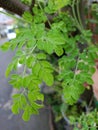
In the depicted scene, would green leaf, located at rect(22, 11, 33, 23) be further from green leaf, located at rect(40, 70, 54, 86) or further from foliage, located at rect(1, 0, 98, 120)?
green leaf, located at rect(40, 70, 54, 86)

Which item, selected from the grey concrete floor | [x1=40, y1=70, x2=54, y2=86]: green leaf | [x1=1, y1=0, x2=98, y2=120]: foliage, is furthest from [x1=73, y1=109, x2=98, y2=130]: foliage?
the grey concrete floor

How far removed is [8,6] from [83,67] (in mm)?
355

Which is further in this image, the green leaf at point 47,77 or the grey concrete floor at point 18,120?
the grey concrete floor at point 18,120

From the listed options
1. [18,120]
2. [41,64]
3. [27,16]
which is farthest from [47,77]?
[18,120]

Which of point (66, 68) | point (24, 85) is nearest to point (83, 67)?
point (66, 68)

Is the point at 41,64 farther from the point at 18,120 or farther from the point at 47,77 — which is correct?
the point at 18,120

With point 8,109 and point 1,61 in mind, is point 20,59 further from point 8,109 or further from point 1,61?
point 1,61

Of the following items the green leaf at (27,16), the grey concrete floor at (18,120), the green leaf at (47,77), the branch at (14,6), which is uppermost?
the branch at (14,6)

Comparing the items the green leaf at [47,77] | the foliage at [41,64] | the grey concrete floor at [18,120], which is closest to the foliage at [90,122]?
the foliage at [41,64]

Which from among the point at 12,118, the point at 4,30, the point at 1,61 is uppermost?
the point at 4,30

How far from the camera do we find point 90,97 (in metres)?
1.95

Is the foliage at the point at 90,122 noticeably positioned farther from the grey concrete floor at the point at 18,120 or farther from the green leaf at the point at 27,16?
the grey concrete floor at the point at 18,120

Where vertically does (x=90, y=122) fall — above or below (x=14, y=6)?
below

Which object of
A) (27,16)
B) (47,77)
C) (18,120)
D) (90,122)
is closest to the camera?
(47,77)
